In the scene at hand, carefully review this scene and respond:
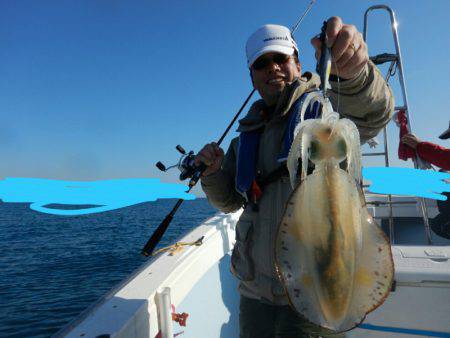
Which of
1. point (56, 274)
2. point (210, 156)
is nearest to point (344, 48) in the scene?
point (210, 156)

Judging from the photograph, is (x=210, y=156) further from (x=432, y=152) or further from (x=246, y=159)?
(x=432, y=152)

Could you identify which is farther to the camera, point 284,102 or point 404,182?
point 404,182

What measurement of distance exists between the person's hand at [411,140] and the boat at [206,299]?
2.39m

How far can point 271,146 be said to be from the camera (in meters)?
2.53

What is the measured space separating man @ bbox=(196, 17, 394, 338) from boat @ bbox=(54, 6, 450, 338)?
25.7 inches

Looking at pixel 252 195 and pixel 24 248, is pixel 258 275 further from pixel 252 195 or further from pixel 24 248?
pixel 24 248

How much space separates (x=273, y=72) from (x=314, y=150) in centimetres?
142

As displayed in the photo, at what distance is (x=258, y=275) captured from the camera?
236cm

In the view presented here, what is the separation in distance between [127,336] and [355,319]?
135 centimetres

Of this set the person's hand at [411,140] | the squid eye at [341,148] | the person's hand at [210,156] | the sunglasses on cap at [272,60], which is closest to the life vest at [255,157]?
the person's hand at [210,156]

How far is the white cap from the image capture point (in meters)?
2.55

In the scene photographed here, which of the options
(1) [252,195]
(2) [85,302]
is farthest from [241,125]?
(2) [85,302]

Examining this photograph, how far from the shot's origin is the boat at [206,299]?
86.0 inches

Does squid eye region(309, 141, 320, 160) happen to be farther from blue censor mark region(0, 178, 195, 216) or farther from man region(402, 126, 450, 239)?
man region(402, 126, 450, 239)
